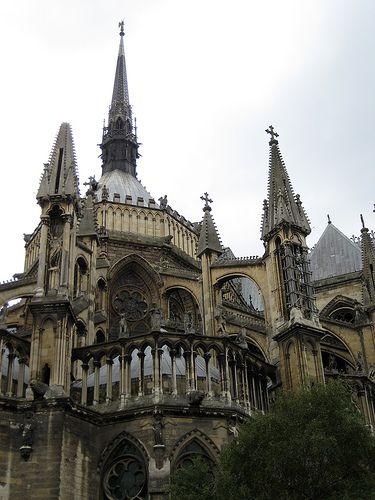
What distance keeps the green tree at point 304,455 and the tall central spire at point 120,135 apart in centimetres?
3163

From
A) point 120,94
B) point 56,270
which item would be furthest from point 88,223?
point 120,94

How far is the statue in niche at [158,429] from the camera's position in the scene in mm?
18828

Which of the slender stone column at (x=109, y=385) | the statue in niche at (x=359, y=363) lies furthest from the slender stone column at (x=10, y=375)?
the statue in niche at (x=359, y=363)

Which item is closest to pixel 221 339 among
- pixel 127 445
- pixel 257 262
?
pixel 127 445

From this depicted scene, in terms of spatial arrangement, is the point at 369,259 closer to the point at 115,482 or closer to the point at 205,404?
the point at 205,404

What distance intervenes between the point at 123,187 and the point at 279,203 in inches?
646

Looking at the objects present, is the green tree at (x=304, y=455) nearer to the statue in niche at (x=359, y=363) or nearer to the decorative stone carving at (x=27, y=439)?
the decorative stone carving at (x=27, y=439)

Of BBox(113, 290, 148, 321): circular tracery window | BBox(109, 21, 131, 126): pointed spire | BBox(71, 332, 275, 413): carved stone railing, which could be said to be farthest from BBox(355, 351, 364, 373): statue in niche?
BBox(109, 21, 131, 126): pointed spire

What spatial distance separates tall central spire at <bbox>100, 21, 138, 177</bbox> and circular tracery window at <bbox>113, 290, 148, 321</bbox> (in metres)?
14.2

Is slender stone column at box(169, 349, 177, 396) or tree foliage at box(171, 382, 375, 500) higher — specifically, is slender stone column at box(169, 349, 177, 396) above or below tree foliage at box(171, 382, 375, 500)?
above

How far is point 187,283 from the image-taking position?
3141 cm

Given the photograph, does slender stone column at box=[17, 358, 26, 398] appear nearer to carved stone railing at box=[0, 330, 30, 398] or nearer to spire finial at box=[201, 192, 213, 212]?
carved stone railing at box=[0, 330, 30, 398]

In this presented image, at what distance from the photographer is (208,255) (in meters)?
28.1

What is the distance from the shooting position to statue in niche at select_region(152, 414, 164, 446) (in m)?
18.8
